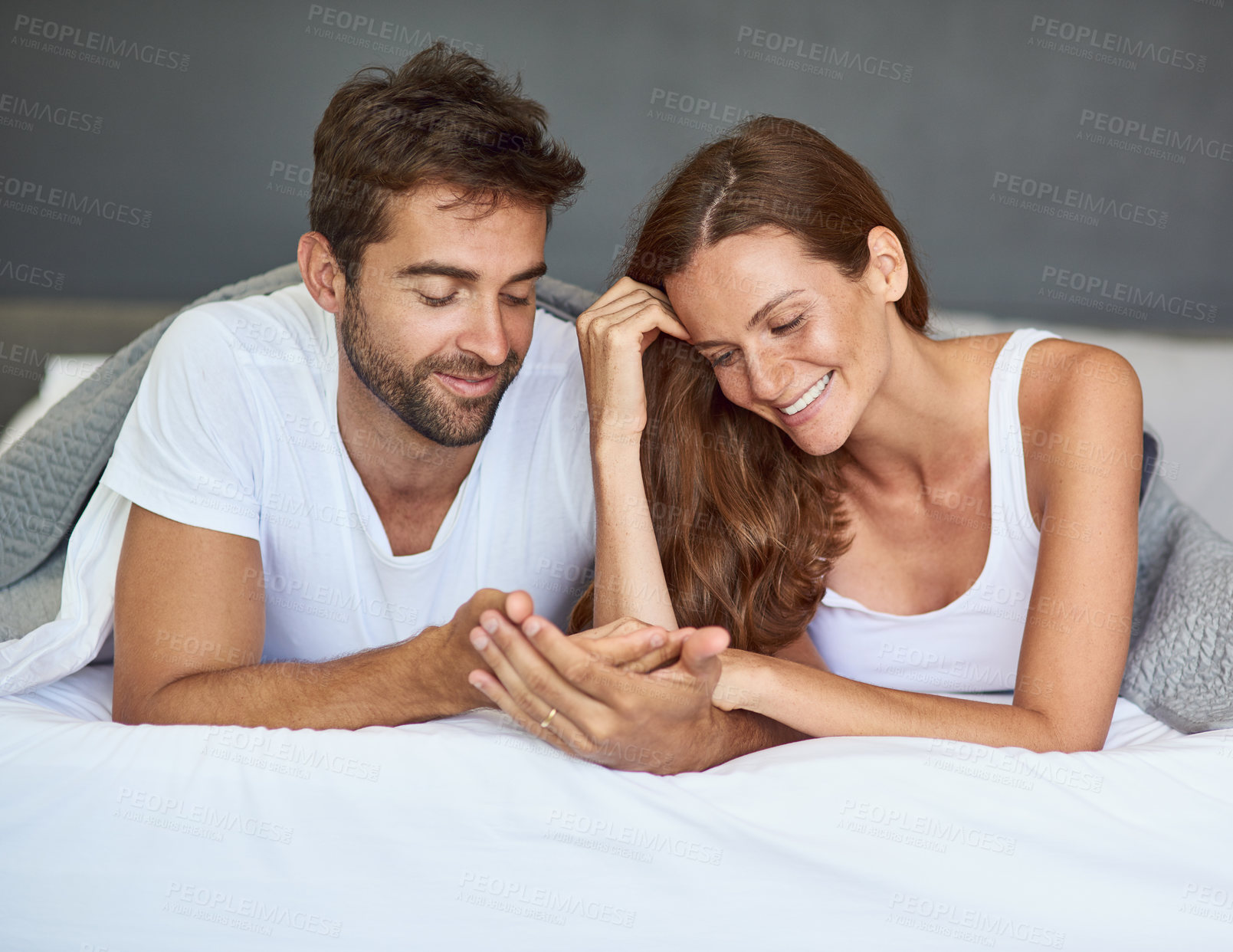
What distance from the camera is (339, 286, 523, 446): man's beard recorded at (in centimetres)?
149

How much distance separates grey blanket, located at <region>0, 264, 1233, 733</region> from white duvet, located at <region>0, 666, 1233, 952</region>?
43cm

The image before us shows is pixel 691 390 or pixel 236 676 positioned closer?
pixel 236 676

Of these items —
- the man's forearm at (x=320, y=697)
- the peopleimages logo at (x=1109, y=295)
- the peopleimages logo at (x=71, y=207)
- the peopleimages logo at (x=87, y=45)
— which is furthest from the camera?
the peopleimages logo at (x=1109, y=295)

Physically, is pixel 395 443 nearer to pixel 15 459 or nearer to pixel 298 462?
pixel 298 462

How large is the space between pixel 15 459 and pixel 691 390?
107 centimetres

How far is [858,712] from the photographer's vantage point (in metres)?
1.33

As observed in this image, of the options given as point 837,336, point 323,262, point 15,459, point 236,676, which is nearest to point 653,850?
point 236,676

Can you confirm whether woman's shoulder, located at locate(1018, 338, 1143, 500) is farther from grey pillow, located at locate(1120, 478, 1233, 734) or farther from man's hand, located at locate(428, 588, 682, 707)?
man's hand, located at locate(428, 588, 682, 707)

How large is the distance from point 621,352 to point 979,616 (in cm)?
71

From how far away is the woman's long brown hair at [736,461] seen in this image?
152cm

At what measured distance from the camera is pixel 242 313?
161cm

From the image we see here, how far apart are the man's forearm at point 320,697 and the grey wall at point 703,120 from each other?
2.16m

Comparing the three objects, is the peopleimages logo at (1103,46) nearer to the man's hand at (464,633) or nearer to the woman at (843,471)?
the woman at (843,471)

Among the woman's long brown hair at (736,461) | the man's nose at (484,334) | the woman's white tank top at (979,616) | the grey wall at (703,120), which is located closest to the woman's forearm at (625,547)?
the woman's long brown hair at (736,461)
